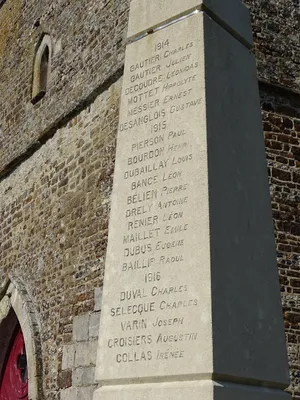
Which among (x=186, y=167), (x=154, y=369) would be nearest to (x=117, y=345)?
(x=154, y=369)

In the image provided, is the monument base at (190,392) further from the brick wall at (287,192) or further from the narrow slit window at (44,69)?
the narrow slit window at (44,69)

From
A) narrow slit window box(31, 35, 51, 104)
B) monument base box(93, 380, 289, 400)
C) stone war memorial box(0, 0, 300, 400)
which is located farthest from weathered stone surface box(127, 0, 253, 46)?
narrow slit window box(31, 35, 51, 104)

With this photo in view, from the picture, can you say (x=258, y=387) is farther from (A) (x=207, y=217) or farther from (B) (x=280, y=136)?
(B) (x=280, y=136)

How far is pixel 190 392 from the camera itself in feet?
9.45

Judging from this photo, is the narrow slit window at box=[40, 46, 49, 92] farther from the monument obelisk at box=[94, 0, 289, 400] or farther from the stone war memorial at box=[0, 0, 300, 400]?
the monument obelisk at box=[94, 0, 289, 400]

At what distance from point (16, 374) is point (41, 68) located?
4.54 meters

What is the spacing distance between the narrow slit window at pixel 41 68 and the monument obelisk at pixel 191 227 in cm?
678

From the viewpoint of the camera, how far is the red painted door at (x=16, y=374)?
31.5 ft

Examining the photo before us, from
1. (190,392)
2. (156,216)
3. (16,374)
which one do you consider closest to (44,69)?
(16,374)

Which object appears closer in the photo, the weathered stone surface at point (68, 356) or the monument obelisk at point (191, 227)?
the monument obelisk at point (191, 227)

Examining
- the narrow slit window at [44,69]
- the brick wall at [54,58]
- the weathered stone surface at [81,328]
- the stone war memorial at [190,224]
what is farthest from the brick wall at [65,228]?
the stone war memorial at [190,224]

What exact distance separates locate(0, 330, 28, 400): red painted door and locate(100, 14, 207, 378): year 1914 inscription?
6.51m

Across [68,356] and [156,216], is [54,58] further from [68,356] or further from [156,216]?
[156,216]

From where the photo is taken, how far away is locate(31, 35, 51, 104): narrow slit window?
1043cm
